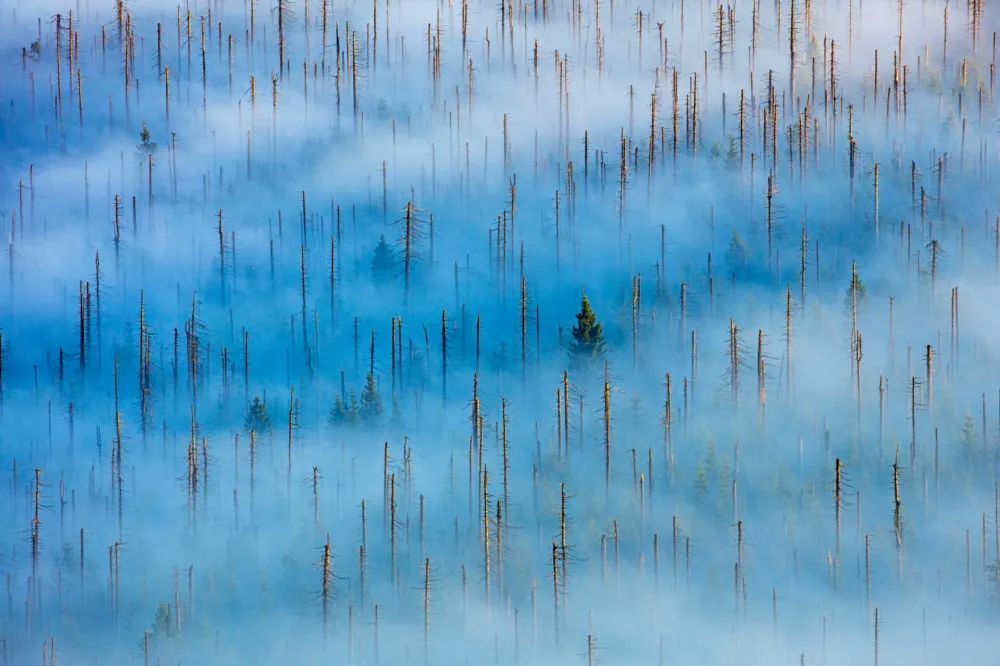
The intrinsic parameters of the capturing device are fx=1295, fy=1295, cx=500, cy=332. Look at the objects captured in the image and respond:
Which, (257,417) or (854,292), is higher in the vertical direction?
(854,292)

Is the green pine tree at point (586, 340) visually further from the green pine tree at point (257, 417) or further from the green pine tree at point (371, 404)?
the green pine tree at point (257, 417)

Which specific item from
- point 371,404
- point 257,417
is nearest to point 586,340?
point 371,404

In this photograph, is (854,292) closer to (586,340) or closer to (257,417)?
(586,340)

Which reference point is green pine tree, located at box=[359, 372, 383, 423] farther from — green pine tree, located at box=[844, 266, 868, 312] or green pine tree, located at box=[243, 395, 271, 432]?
green pine tree, located at box=[844, 266, 868, 312]

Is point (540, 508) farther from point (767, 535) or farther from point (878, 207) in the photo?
point (878, 207)

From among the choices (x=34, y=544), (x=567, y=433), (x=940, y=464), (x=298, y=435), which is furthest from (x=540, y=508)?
(x=34, y=544)
